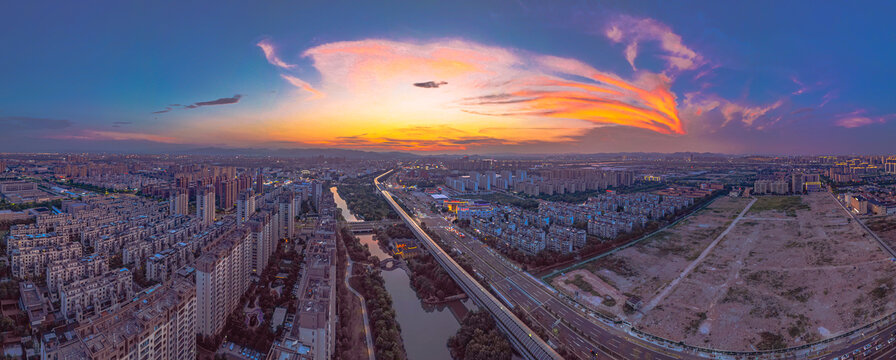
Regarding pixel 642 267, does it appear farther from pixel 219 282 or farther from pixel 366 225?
pixel 366 225

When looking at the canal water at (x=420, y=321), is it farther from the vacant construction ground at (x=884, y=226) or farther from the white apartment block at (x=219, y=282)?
the vacant construction ground at (x=884, y=226)

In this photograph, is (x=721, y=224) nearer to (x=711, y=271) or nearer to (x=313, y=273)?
(x=711, y=271)

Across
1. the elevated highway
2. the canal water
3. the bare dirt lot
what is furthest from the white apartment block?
the bare dirt lot

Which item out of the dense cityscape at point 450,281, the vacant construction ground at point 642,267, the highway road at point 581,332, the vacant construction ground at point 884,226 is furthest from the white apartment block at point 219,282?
the vacant construction ground at point 884,226

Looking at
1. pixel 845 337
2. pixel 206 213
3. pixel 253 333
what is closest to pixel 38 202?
pixel 206 213

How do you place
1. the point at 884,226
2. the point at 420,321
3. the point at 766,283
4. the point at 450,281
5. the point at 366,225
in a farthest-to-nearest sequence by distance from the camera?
the point at 366,225 < the point at 884,226 < the point at 450,281 < the point at 766,283 < the point at 420,321

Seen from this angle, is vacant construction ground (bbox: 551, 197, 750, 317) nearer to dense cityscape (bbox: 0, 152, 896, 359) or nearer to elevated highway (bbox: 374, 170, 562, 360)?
dense cityscape (bbox: 0, 152, 896, 359)

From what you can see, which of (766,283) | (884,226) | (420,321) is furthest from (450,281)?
(884,226)
